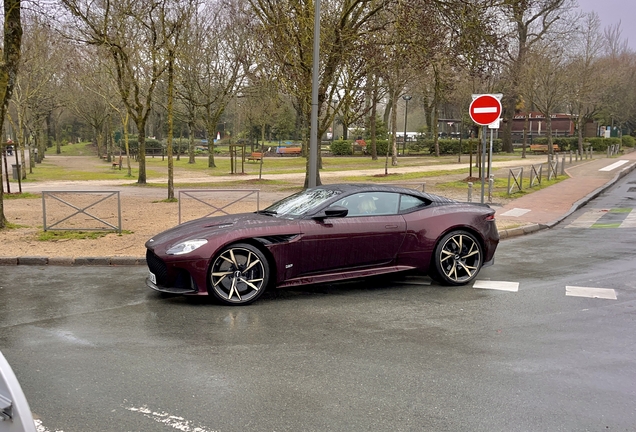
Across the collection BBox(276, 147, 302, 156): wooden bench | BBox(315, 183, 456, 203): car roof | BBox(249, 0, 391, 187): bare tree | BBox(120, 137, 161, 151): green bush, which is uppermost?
BBox(249, 0, 391, 187): bare tree

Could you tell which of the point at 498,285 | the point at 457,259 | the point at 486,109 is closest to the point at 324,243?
the point at 457,259

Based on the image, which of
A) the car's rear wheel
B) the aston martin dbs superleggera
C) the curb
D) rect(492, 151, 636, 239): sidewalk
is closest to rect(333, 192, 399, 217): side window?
the aston martin dbs superleggera

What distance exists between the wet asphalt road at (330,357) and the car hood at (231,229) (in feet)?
2.52

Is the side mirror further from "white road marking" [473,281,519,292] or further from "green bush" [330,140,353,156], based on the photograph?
"green bush" [330,140,353,156]

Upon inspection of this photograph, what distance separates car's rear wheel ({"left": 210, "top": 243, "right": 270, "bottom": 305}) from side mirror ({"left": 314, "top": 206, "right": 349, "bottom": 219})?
0.89 meters

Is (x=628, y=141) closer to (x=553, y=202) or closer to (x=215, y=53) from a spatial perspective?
(x=215, y=53)

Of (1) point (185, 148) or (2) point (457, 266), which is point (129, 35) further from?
(1) point (185, 148)

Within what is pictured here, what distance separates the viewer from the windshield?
7441mm

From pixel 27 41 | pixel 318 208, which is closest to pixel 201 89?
pixel 27 41

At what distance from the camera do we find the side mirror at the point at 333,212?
707cm

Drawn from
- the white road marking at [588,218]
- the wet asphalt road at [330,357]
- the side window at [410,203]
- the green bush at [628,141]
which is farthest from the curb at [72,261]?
the green bush at [628,141]

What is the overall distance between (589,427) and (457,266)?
4137mm

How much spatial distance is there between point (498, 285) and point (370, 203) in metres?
2.09

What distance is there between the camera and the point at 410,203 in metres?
7.83
